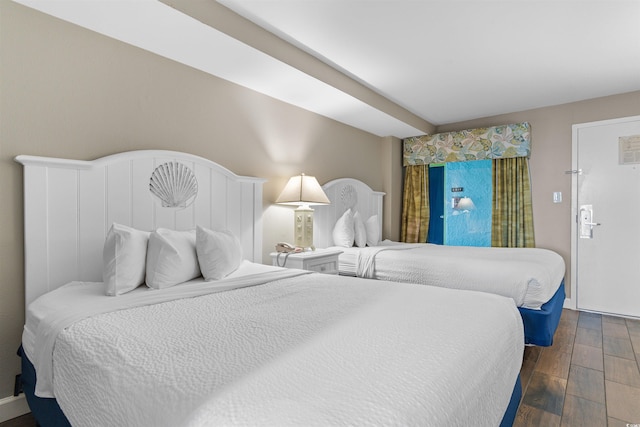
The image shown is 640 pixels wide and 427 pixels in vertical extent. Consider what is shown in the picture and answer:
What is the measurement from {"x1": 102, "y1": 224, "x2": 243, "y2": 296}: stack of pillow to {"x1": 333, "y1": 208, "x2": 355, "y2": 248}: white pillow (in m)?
1.74

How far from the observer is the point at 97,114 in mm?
2025

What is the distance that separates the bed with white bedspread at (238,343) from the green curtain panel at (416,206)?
3.16 metres

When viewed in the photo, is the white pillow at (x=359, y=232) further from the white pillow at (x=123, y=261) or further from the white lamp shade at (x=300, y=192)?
the white pillow at (x=123, y=261)

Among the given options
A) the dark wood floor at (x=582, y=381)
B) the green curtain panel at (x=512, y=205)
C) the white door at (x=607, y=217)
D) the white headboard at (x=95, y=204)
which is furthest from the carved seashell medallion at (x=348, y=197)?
the white door at (x=607, y=217)

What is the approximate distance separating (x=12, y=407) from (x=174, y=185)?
1450 mm

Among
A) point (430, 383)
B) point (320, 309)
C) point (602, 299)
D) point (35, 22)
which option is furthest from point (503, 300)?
point (602, 299)

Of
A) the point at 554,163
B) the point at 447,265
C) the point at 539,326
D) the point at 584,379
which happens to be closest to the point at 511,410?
the point at 539,326

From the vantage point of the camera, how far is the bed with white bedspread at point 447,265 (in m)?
2.32

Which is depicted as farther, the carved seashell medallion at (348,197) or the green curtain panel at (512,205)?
the green curtain panel at (512,205)

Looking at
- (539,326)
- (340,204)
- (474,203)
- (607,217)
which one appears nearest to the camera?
(539,326)

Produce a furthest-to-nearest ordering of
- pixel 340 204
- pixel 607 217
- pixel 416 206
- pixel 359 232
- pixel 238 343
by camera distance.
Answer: pixel 416 206, pixel 340 204, pixel 359 232, pixel 607 217, pixel 238 343

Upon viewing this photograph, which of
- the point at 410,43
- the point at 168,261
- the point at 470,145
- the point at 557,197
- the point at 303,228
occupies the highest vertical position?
the point at 410,43

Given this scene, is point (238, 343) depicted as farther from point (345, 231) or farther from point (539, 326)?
point (345, 231)

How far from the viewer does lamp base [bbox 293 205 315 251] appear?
10.4 feet
